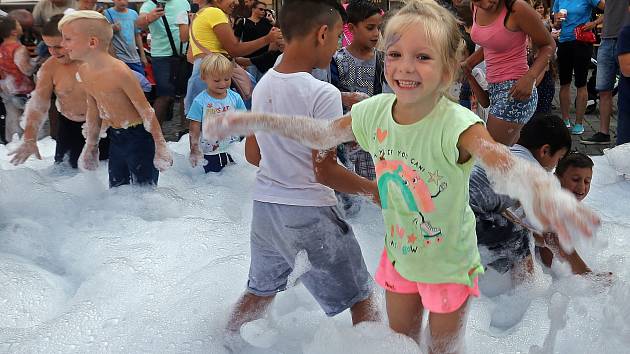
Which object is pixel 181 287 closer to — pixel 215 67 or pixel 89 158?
pixel 89 158

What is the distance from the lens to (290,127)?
2.05m

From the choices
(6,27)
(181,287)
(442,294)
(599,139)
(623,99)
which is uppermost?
(442,294)

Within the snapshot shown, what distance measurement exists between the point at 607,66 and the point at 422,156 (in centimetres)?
474

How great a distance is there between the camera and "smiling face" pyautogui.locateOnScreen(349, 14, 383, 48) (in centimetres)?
366

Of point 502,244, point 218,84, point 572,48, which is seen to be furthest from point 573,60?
point 502,244

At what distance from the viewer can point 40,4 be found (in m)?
6.02

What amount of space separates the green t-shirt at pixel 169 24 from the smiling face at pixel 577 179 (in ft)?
13.3

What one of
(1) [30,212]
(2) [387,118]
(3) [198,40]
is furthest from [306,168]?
(3) [198,40]

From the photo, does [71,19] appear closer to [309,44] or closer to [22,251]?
[22,251]

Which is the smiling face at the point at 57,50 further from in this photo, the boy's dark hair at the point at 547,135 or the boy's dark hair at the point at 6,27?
the boy's dark hair at the point at 547,135

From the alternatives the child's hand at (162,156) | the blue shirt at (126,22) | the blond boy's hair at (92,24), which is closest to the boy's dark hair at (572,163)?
the child's hand at (162,156)

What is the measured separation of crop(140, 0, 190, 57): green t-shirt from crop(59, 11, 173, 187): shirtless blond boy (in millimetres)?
2109

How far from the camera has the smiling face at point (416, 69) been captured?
72.1 inches

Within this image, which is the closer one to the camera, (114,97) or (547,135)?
(547,135)
